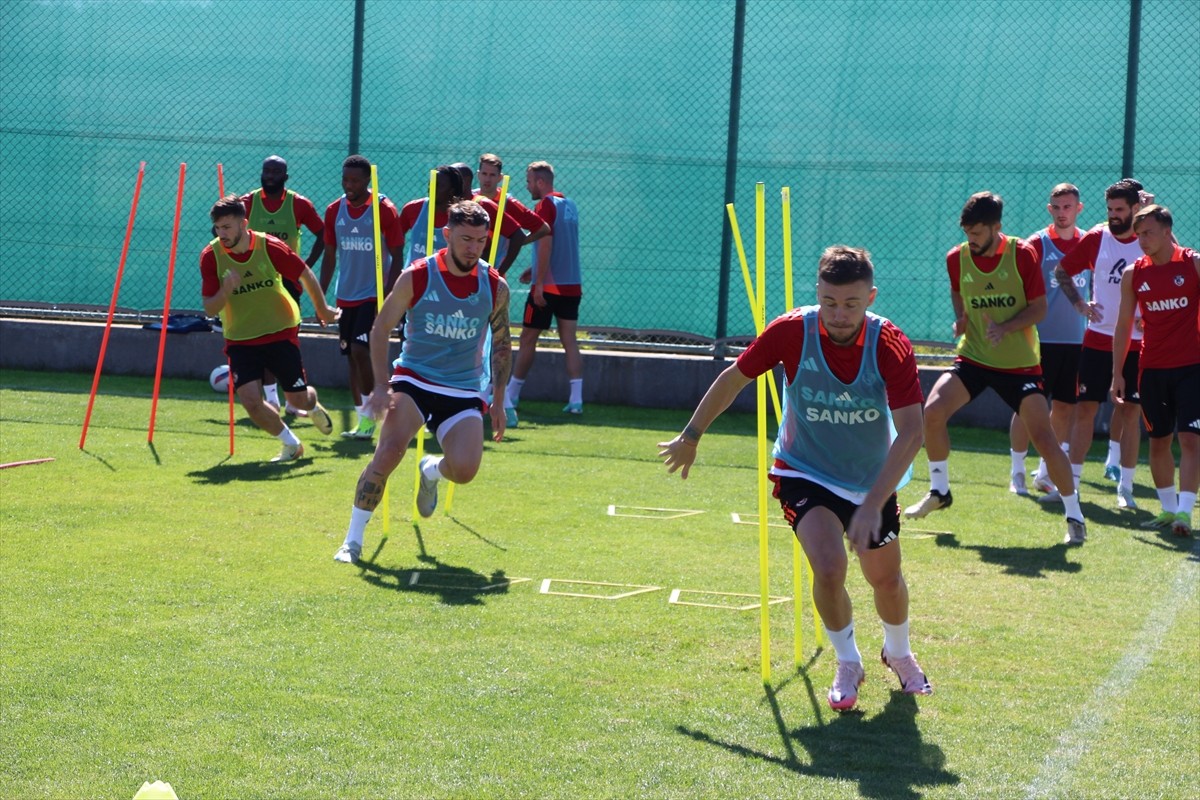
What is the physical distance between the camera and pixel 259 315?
34.2 ft

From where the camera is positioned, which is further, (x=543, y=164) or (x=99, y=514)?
(x=543, y=164)

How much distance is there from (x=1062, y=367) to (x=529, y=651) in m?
6.16

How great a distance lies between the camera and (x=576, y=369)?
13.4 m

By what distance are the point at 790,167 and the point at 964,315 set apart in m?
5.23

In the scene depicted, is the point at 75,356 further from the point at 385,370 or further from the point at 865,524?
the point at 865,524

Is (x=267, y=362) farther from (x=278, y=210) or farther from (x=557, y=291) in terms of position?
(x=557, y=291)

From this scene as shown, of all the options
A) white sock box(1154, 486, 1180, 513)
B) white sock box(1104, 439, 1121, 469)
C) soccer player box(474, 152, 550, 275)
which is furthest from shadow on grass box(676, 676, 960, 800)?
soccer player box(474, 152, 550, 275)

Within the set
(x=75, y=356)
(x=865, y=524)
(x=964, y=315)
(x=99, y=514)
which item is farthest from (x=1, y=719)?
(x=75, y=356)

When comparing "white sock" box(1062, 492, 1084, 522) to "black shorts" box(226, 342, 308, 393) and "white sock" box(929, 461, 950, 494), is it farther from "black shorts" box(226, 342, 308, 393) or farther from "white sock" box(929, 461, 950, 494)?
"black shorts" box(226, 342, 308, 393)

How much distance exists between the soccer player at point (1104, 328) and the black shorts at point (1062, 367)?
0.11m

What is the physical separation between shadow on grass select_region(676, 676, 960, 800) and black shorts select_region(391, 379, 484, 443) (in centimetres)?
293

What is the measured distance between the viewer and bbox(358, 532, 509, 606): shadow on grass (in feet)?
22.3

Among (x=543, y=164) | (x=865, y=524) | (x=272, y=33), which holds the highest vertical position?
(x=272, y=33)

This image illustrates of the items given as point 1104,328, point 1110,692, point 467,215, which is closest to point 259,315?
point 467,215
